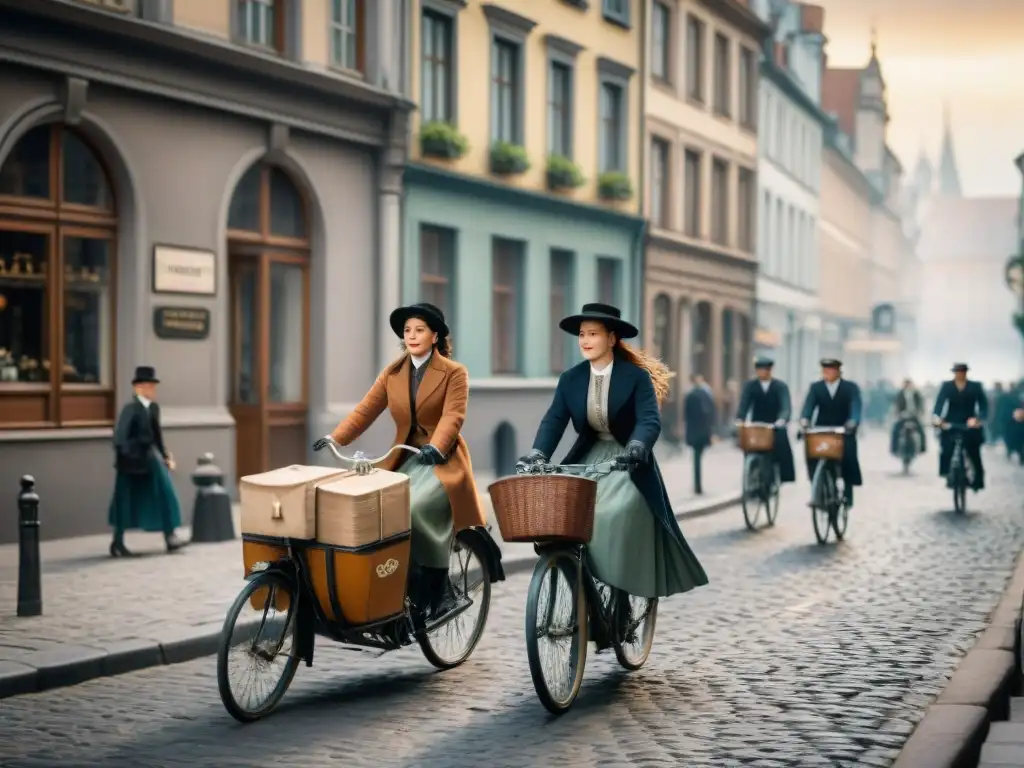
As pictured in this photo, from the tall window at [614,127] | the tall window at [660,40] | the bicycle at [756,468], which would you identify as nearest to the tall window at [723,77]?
the tall window at [660,40]

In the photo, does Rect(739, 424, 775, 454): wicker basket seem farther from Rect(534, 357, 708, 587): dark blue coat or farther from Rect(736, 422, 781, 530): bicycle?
Rect(534, 357, 708, 587): dark blue coat

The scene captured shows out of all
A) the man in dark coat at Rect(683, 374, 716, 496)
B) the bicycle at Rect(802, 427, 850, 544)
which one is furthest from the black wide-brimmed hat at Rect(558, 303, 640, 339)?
the man in dark coat at Rect(683, 374, 716, 496)

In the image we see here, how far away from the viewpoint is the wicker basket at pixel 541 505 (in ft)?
23.6

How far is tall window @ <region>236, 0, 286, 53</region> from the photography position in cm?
1855

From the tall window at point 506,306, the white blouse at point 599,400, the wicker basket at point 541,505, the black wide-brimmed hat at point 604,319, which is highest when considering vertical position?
the tall window at point 506,306

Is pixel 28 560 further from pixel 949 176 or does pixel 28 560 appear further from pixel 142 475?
pixel 949 176

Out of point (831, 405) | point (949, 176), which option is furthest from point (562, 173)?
point (949, 176)

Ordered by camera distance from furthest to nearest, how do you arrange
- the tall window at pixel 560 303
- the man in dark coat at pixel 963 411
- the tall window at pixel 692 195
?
the tall window at pixel 692 195
the tall window at pixel 560 303
the man in dark coat at pixel 963 411

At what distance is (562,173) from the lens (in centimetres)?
2792

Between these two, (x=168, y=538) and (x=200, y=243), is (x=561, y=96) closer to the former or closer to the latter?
(x=200, y=243)

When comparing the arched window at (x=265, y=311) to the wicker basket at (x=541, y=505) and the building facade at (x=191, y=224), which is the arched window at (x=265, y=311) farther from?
the wicker basket at (x=541, y=505)

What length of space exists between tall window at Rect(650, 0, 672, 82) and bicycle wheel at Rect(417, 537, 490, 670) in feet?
85.0

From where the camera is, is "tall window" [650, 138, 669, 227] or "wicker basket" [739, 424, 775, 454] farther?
"tall window" [650, 138, 669, 227]

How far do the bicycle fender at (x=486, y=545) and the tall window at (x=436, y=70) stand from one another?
1547 cm
